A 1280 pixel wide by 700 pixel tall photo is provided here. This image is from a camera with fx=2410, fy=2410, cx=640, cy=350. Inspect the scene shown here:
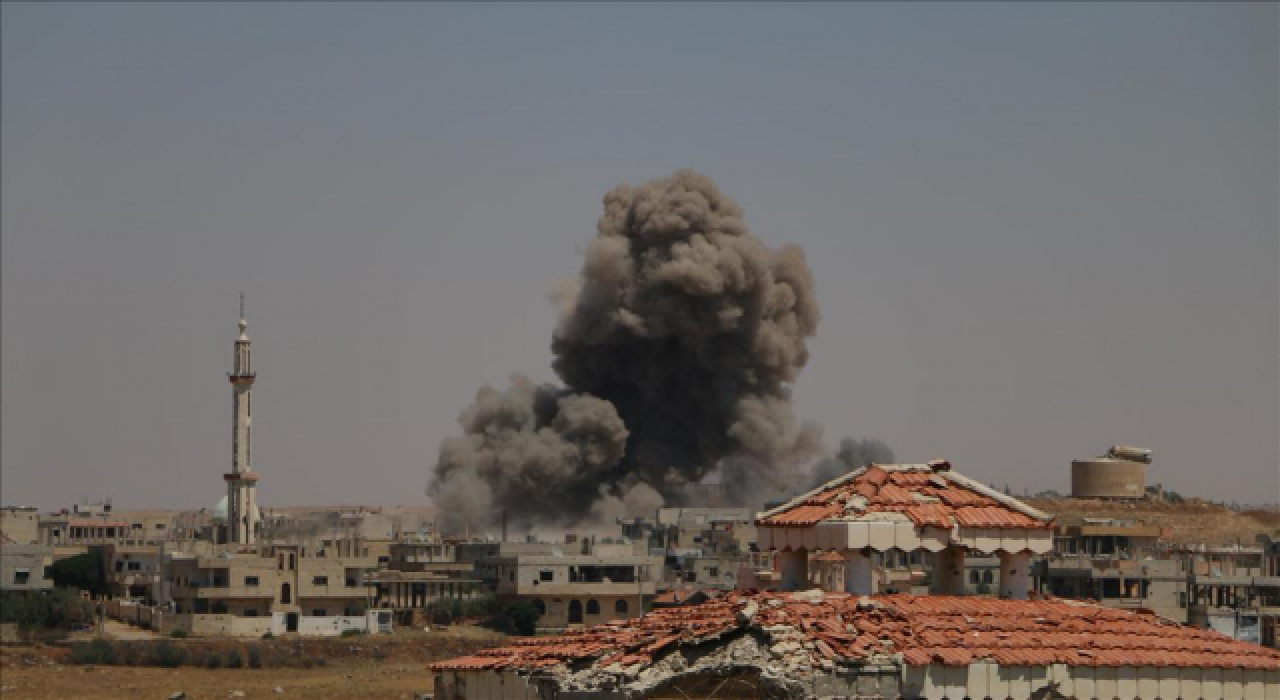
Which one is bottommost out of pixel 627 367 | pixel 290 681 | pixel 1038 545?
pixel 290 681

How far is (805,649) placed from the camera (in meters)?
18.3

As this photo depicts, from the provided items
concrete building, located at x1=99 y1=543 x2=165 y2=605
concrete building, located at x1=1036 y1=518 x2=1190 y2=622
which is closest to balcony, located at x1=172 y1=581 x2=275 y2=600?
concrete building, located at x1=99 y1=543 x2=165 y2=605

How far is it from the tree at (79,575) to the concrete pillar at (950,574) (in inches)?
3357

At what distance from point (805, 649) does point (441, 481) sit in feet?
361

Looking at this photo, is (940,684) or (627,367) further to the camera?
(627,367)

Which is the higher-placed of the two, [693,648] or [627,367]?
[627,367]

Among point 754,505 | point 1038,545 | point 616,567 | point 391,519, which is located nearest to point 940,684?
point 1038,545

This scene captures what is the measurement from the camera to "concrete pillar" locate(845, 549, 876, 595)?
20469mm

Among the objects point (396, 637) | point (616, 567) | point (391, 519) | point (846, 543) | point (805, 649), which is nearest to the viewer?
point (805, 649)

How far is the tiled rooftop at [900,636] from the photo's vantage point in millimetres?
18453

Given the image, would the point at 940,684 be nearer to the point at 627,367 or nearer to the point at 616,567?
the point at 616,567

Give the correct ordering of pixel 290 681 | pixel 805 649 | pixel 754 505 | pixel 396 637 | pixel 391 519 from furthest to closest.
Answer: pixel 391 519, pixel 754 505, pixel 396 637, pixel 290 681, pixel 805 649

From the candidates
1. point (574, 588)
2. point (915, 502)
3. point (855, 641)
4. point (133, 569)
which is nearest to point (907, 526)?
point (915, 502)

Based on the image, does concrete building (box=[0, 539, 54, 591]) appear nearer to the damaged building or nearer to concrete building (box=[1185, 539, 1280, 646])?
concrete building (box=[1185, 539, 1280, 646])
